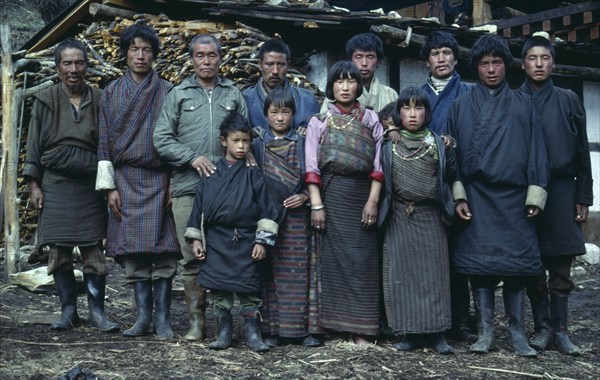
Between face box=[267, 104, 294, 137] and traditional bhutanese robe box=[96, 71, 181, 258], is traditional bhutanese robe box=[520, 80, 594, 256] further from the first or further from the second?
traditional bhutanese robe box=[96, 71, 181, 258]

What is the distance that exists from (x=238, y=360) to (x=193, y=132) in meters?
1.50

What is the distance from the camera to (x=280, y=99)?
513cm

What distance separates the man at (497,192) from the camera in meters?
5.12

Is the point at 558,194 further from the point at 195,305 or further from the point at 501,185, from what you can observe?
the point at 195,305

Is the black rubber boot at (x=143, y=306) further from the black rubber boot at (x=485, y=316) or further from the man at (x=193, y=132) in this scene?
the black rubber boot at (x=485, y=316)

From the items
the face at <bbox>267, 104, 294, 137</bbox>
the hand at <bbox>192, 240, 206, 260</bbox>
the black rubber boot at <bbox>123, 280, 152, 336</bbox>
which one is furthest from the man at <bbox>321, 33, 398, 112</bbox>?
the black rubber boot at <bbox>123, 280, 152, 336</bbox>

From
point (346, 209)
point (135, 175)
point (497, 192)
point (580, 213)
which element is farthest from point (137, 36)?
Answer: point (580, 213)

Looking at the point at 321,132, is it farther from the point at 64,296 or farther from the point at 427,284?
the point at 64,296

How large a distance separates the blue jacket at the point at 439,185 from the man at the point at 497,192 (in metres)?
0.10

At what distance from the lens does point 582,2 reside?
10953 mm

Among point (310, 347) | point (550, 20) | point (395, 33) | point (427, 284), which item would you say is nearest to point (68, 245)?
point (310, 347)

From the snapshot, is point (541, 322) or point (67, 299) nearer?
point (541, 322)

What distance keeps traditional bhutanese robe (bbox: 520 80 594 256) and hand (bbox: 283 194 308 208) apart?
1.63m

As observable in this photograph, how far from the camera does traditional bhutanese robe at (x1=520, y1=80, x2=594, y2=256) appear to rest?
5379 mm
